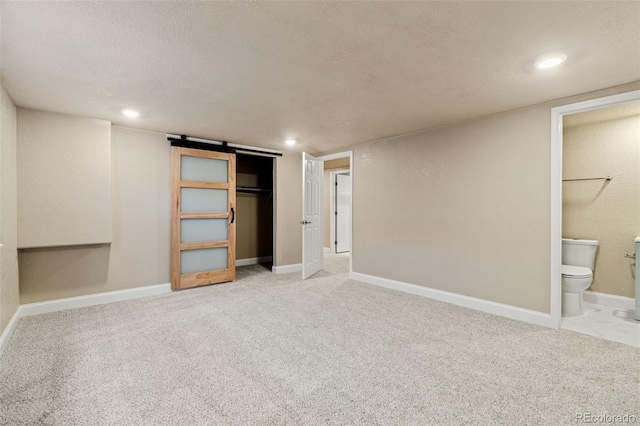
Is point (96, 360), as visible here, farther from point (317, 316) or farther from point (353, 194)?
point (353, 194)

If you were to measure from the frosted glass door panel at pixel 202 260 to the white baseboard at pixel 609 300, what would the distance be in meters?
4.99

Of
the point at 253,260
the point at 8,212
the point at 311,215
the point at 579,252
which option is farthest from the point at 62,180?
the point at 579,252

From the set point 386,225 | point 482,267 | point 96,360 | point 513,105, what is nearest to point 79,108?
point 96,360

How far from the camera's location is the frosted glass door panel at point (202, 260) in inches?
170

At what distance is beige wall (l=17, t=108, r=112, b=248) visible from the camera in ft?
10.3

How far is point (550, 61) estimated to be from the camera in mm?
2123

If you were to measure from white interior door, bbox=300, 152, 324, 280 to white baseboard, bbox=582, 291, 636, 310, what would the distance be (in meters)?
3.79

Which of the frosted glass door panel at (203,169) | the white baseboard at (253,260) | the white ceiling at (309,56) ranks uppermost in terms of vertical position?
the white ceiling at (309,56)

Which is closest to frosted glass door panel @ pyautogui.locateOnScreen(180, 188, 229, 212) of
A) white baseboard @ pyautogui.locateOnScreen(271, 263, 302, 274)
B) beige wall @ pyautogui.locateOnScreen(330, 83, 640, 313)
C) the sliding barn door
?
the sliding barn door

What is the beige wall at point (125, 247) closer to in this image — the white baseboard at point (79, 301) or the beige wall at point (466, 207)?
the white baseboard at point (79, 301)

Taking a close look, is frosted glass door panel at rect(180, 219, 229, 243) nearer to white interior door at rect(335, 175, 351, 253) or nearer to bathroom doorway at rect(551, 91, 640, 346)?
white interior door at rect(335, 175, 351, 253)

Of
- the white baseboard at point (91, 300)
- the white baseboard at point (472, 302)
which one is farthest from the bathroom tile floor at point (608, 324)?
the white baseboard at point (91, 300)

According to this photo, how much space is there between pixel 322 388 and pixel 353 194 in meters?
3.39

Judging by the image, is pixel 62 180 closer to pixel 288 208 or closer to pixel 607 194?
pixel 288 208
